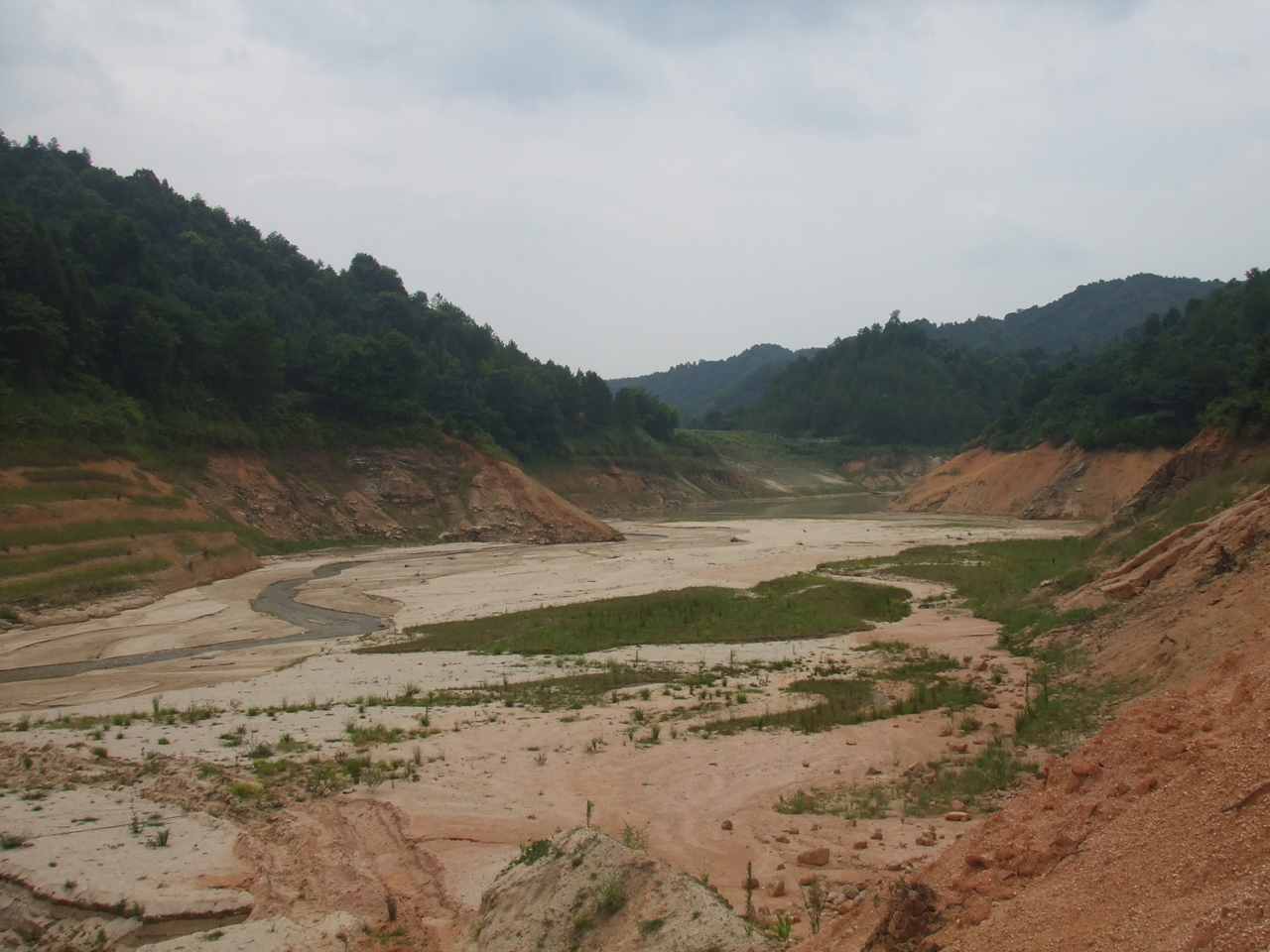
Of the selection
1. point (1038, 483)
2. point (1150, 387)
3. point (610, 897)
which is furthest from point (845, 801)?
point (1038, 483)

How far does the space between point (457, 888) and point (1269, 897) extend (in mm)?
7244

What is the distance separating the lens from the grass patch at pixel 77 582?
31.9m

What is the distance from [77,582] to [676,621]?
2513cm

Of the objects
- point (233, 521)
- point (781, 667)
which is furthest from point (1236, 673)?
point (233, 521)

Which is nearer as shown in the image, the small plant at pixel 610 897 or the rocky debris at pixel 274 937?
the small plant at pixel 610 897

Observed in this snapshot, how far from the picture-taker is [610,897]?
7121 mm

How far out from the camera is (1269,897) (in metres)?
4.33

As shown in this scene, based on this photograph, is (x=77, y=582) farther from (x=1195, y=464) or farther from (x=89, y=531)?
(x=1195, y=464)

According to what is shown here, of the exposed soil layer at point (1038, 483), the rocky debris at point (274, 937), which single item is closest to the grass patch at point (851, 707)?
the rocky debris at point (274, 937)

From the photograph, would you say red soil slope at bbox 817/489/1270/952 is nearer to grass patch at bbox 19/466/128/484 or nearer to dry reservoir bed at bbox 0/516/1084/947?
dry reservoir bed at bbox 0/516/1084/947

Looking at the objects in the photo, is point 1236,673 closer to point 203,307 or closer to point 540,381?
point 203,307

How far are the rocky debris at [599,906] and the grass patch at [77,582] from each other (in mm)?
32201

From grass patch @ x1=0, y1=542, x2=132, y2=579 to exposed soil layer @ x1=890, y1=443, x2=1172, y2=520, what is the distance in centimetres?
6533

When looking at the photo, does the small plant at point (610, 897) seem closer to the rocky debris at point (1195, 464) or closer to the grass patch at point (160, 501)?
the rocky debris at point (1195, 464)
